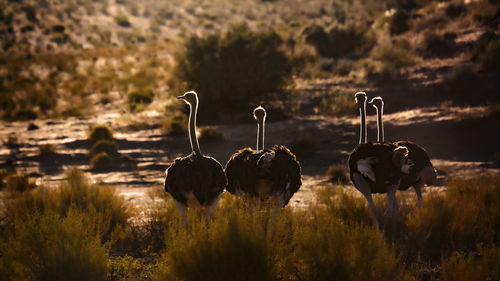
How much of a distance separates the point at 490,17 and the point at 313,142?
13.4 m

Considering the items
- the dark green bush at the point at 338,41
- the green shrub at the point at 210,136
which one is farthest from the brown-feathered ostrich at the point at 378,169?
the dark green bush at the point at 338,41

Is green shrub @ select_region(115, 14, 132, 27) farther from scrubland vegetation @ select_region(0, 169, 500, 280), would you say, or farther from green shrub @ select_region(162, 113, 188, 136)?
scrubland vegetation @ select_region(0, 169, 500, 280)

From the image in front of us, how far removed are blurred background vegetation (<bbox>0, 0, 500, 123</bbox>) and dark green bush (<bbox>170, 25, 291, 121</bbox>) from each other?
0.13 feet

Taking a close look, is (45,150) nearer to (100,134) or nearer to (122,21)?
(100,134)

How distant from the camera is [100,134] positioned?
19719mm

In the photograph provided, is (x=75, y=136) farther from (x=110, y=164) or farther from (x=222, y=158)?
(x=222, y=158)

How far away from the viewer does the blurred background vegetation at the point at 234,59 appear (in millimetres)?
23016

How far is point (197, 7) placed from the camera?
8906 centimetres

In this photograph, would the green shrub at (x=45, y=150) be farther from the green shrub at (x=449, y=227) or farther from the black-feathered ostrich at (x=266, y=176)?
the green shrub at (x=449, y=227)

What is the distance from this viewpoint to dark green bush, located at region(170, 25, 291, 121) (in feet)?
75.2

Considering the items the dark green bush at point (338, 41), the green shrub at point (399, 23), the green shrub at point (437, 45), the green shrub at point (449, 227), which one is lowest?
the green shrub at point (449, 227)

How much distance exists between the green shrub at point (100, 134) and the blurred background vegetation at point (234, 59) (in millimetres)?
4020

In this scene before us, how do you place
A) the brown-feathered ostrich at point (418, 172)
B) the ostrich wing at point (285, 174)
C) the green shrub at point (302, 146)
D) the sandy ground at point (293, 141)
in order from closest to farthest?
1. the ostrich wing at point (285, 174)
2. the brown-feathered ostrich at point (418, 172)
3. the sandy ground at point (293, 141)
4. the green shrub at point (302, 146)

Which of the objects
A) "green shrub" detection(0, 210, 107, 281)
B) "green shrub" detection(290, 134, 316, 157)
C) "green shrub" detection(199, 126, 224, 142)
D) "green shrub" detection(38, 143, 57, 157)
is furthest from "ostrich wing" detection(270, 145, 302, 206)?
"green shrub" detection(38, 143, 57, 157)
